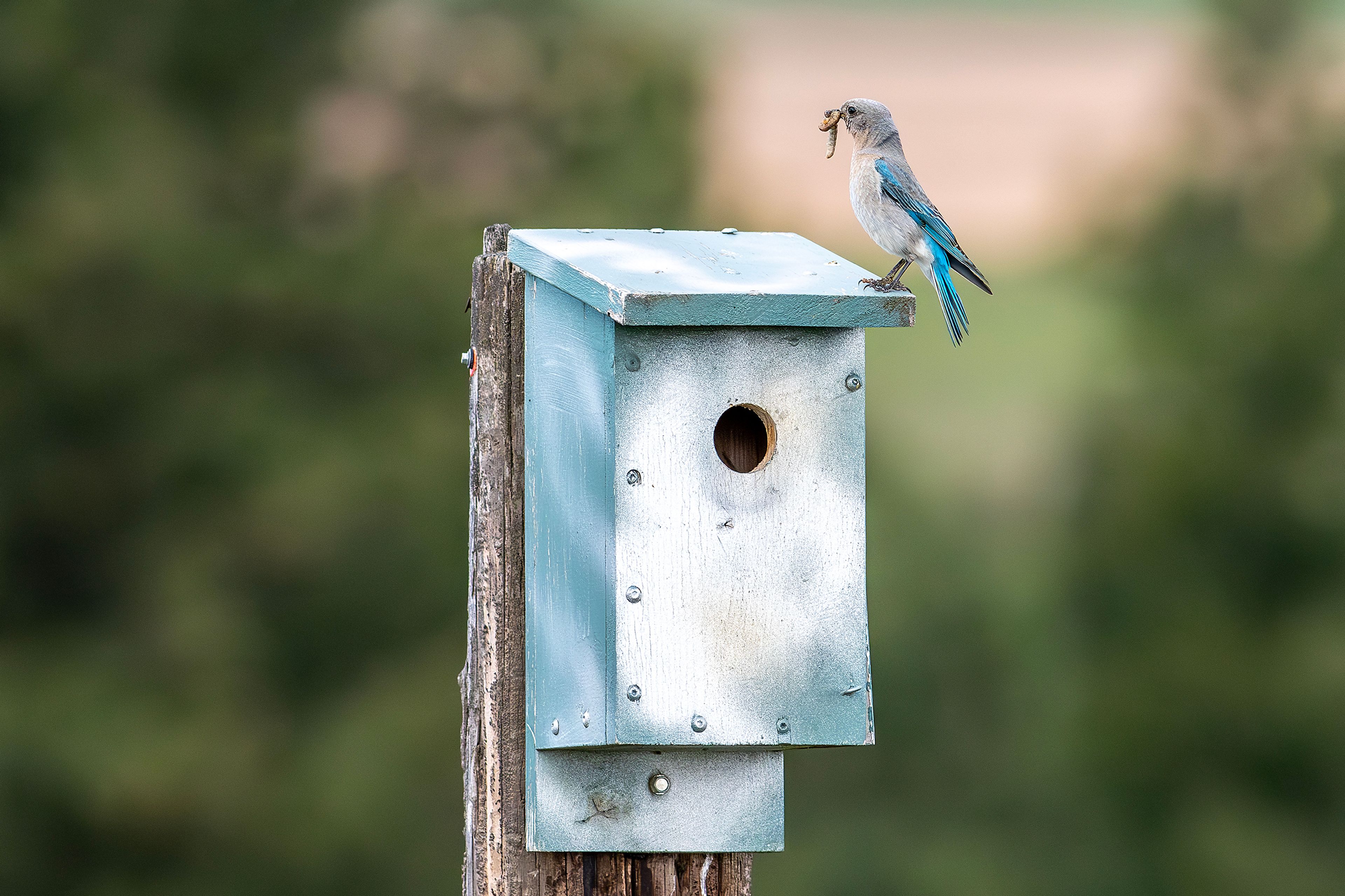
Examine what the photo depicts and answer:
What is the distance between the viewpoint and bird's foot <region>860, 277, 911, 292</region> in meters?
2.70

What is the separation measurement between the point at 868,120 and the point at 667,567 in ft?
5.20

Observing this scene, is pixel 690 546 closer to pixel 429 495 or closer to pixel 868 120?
pixel 868 120

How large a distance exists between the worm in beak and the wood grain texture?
1.04m

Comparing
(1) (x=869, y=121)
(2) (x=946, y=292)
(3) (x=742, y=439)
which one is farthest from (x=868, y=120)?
(3) (x=742, y=439)

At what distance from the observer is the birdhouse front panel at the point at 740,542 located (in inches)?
105

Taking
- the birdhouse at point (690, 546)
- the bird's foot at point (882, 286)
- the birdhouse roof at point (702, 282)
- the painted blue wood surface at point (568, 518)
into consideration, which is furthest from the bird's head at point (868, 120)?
the painted blue wood surface at point (568, 518)

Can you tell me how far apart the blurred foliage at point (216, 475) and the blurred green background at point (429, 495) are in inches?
1.0

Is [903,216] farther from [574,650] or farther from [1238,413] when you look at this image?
[1238,413]

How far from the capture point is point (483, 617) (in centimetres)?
288

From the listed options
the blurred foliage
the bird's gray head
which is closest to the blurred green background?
the blurred foliage

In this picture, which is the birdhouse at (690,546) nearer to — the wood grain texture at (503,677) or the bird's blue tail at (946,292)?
the wood grain texture at (503,677)

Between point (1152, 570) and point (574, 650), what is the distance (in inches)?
453

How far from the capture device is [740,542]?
2729 mm

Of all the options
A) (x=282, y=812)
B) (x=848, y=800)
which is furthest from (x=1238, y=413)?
(x=282, y=812)
